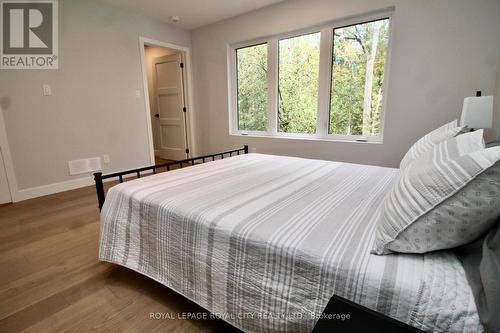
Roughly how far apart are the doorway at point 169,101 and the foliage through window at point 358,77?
9.34 feet

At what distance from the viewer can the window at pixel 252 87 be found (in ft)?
12.6

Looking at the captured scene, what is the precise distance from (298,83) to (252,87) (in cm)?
85

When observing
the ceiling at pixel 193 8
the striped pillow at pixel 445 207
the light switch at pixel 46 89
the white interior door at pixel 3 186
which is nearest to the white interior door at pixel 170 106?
the ceiling at pixel 193 8

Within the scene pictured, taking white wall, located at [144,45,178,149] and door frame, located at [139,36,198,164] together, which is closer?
door frame, located at [139,36,198,164]

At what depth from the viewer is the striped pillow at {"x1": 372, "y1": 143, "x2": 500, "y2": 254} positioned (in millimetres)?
640

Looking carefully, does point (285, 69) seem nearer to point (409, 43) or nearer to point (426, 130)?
point (409, 43)

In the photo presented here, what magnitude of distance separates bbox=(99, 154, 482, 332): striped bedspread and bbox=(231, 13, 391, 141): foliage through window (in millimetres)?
1722

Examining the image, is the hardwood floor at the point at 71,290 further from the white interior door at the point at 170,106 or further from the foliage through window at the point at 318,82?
the white interior door at the point at 170,106

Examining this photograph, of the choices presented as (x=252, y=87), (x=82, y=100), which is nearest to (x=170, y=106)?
(x=82, y=100)

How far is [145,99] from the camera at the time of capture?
158 inches

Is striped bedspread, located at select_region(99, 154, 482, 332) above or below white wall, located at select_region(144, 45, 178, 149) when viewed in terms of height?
below

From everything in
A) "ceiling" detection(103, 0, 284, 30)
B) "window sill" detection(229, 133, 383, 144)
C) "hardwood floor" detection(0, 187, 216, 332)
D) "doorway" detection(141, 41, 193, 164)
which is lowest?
"hardwood floor" detection(0, 187, 216, 332)

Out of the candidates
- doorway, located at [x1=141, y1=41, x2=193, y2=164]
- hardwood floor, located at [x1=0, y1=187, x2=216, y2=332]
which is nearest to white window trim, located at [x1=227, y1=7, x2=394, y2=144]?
doorway, located at [x1=141, y1=41, x2=193, y2=164]
